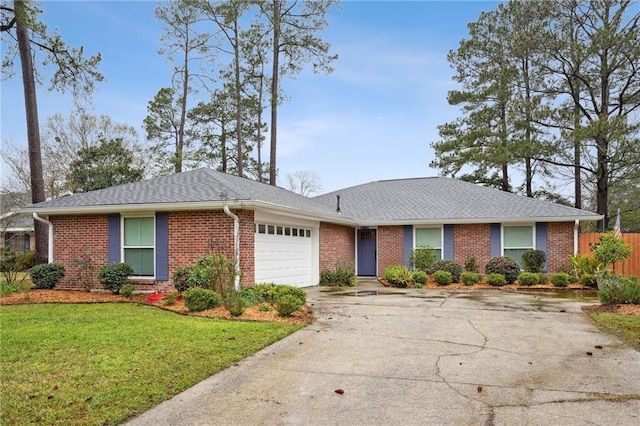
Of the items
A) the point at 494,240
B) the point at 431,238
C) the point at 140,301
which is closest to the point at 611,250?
the point at 494,240

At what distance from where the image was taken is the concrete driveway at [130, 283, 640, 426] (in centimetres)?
407

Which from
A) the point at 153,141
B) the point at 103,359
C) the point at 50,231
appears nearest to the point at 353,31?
the point at 50,231

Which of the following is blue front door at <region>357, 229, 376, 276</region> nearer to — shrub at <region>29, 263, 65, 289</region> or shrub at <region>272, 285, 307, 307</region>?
shrub at <region>272, 285, 307, 307</region>

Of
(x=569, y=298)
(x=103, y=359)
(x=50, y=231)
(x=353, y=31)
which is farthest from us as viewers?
(x=353, y=31)

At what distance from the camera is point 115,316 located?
858 cm

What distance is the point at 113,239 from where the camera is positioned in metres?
12.7

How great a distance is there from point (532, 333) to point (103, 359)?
6.31 m

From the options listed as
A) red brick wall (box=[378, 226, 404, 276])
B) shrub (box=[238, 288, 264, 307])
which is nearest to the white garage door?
shrub (box=[238, 288, 264, 307])

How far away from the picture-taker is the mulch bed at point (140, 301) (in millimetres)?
8602

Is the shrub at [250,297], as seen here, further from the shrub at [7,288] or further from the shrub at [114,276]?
the shrub at [7,288]

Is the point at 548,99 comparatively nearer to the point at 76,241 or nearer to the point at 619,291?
the point at 619,291

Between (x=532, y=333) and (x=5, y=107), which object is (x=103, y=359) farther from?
(x=5, y=107)

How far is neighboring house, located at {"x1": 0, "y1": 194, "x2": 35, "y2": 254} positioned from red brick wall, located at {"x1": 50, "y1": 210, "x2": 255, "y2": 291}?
58.6 feet

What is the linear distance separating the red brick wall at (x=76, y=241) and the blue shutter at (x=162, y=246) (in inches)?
66.0
